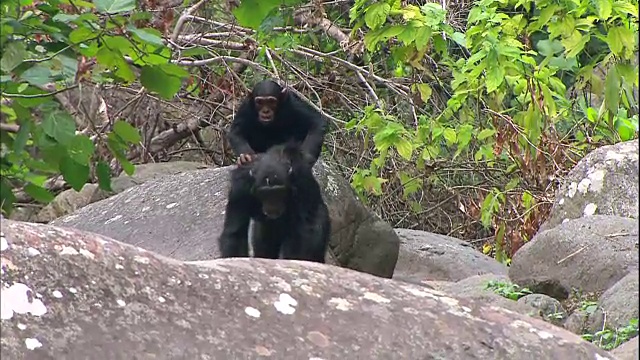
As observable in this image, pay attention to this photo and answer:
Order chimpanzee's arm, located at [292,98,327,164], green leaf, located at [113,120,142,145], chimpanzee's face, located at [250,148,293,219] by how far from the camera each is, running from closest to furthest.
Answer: green leaf, located at [113,120,142,145], chimpanzee's face, located at [250,148,293,219], chimpanzee's arm, located at [292,98,327,164]

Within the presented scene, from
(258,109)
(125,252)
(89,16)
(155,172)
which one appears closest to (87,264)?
(125,252)

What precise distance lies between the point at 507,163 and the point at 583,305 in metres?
4.29

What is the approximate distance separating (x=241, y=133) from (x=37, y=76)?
409 centimetres

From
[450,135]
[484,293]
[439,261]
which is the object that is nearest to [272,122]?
[450,135]

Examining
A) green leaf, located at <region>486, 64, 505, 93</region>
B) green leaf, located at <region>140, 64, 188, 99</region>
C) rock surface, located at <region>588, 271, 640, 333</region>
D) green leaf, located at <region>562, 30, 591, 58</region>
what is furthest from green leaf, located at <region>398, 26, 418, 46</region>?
green leaf, located at <region>140, 64, 188, 99</region>

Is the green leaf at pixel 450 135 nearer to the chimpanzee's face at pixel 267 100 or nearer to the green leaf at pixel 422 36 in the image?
the green leaf at pixel 422 36

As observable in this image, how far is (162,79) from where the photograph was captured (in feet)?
12.2

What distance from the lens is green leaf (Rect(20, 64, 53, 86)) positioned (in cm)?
326

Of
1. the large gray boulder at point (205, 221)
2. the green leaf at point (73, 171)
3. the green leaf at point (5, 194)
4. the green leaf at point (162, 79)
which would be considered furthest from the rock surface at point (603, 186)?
the green leaf at point (5, 194)

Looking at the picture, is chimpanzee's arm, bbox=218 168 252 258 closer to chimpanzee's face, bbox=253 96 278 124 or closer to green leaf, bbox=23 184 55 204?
chimpanzee's face, bbox=253 96 278 124

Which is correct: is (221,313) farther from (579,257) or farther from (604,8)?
(604,8)

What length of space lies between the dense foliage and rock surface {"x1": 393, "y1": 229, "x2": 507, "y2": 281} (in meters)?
0.32

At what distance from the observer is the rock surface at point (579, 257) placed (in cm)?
609

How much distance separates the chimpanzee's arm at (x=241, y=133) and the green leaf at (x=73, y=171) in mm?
3556
